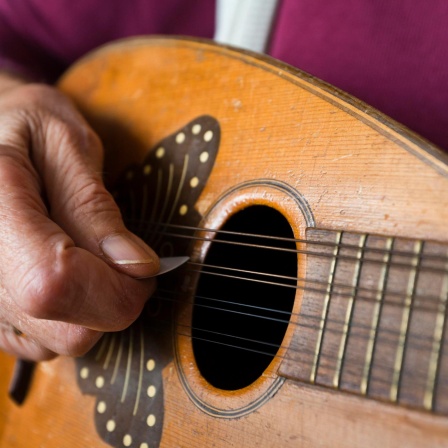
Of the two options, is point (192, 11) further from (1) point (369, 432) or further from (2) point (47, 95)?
(1) point (369, 432)

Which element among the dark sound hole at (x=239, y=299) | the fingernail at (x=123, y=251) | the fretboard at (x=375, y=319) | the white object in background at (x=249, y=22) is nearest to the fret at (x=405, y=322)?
the fretboard at (x=375, y=319)

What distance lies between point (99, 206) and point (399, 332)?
380 millimetres

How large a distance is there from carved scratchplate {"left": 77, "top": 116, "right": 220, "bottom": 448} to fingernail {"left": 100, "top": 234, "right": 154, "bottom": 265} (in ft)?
0.27

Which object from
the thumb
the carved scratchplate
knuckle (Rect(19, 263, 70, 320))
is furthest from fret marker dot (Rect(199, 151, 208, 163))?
knuckle (Rect(19, 263, 70, 320))

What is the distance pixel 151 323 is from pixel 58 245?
0.59 feet

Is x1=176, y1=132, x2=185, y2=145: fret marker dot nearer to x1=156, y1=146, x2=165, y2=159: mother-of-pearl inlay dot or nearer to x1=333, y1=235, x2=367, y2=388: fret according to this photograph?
x1=156, y1=146, x2=165, y2=159: mother-of-pearl inlay dot

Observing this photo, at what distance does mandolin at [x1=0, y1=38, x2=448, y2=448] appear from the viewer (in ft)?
1.55

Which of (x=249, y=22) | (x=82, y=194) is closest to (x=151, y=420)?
(x=82, y=194)

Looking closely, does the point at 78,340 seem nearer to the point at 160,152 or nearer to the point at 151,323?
the point at 151,323

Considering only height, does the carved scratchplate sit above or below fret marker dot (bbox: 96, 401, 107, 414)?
above

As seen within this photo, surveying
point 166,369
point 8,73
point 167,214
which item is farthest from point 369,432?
point 8,73

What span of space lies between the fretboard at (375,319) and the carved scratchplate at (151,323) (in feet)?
0.67

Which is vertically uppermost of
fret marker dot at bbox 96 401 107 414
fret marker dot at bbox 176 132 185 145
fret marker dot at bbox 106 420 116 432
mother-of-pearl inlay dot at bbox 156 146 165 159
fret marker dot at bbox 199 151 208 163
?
fret marker dot at bbox 176 132 185 145

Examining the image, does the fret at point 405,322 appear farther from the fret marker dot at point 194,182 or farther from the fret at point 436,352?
the fret marker dot at point 194,182
